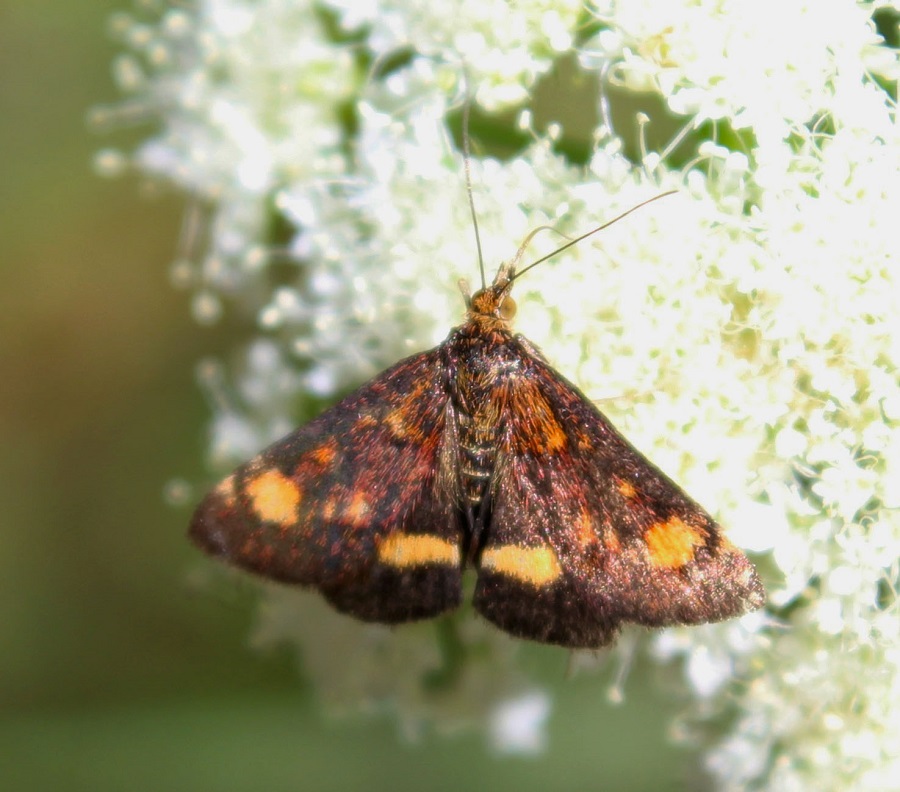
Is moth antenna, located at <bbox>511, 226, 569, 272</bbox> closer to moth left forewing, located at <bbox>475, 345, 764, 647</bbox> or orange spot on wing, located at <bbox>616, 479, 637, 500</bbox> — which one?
moth left forewing, located at <bbox>475, 345, 764, 647</bbox>

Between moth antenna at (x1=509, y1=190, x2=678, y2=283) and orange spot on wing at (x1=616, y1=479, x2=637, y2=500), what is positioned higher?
moth antenna at (x1=509, y1=190, x2=678, y2=283)

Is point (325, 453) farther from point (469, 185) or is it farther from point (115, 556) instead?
point (115, 556)

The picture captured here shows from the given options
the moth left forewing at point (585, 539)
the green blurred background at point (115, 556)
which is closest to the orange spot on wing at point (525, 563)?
the moth left forewing at point (585, 539)

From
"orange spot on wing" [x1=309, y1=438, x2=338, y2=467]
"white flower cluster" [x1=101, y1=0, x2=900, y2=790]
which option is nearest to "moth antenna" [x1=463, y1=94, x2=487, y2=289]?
"white flower cluster" [x1=101, y1=0, x2=900, y2=790]

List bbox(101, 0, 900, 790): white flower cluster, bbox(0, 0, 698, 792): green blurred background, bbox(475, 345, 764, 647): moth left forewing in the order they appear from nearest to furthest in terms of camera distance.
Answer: bbox(475, 345, 764, 647): moth left forewing → bbox(101, 0, 900, 790): white flower cluster → bbox(0, 0, 698, 792): green blurred background

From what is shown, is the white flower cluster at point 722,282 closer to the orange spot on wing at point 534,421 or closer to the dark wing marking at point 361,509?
the orange spot on wing at point 534,421

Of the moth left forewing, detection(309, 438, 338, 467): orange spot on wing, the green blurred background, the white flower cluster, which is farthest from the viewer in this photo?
the green blurred background

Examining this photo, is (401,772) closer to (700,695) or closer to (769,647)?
(700,695)

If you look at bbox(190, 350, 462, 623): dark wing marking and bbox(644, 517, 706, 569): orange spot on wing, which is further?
bbox(190, 350, 462, 623): dark wing marking
